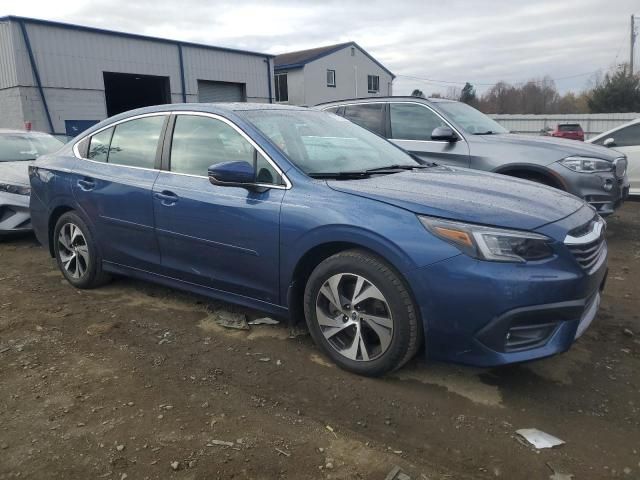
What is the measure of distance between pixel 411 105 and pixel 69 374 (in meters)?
5.28

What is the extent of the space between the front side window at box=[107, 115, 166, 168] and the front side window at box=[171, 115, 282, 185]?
0.77 feet

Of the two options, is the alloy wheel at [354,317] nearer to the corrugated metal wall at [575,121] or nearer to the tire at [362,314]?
the tire at [362,314]

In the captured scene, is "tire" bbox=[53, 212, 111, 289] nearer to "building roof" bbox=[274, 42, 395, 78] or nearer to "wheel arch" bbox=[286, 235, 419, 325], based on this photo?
"wheel arch" bbox=[286, 235, 419, 325]

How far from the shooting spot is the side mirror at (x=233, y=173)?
11.3 feet

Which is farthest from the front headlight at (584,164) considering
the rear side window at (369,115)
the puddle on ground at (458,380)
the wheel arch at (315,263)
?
the wheel arch at (315,263)

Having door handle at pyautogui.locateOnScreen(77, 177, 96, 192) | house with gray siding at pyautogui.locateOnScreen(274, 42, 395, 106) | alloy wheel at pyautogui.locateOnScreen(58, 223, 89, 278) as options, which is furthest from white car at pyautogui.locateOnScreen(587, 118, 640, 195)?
house with gray siding at pyautogui.locateOnScreen(274, 42, 395, 106)

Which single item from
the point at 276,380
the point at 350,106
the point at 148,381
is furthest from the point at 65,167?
the point at 350,106

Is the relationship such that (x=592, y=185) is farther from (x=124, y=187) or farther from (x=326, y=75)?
(x=326, y=75)

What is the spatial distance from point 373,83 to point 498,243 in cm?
4206

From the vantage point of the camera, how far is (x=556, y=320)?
2887 millimetres

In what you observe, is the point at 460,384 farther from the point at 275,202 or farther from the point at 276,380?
the point at 275,202

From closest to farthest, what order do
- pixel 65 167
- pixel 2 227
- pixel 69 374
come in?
1. pixel 69 374
2. pixel 65 167
3. pixel 2 227

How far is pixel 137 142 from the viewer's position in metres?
4.48

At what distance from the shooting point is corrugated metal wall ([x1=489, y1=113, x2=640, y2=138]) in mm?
31094
